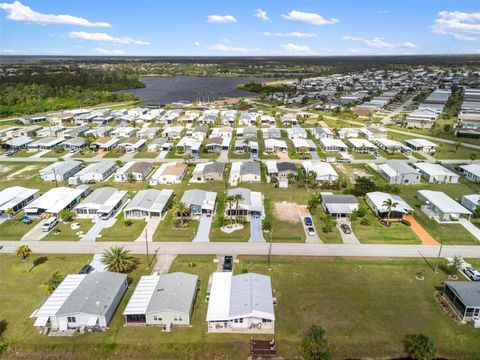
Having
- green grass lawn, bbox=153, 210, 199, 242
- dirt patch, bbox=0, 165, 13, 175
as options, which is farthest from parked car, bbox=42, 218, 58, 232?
dirt patch, bbox=0, 165, 13, 175

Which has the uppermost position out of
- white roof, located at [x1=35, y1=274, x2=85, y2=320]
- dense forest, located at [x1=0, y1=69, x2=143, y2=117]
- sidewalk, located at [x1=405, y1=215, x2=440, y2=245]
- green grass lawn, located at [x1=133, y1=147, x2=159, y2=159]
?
dense forest, located at [x1=0, y1=69, x2=143, y2=117]

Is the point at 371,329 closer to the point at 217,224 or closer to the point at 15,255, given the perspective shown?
the point at 217,224

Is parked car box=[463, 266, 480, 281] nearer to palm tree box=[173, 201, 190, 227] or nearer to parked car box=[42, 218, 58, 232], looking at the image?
palm tree box=[173, 201, 190, 227]

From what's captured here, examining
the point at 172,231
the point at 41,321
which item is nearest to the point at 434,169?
the point at 172,231

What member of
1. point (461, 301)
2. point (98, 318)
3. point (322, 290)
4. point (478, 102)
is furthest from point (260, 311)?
point (478, 102)

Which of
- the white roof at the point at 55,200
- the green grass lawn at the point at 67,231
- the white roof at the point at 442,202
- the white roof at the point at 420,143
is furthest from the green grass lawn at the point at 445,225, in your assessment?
the white roof at the point at 55,200

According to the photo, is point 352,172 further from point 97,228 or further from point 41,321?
point 41,321

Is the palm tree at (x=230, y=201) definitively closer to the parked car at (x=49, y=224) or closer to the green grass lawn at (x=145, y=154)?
the parked car at (x=49, y=224)
